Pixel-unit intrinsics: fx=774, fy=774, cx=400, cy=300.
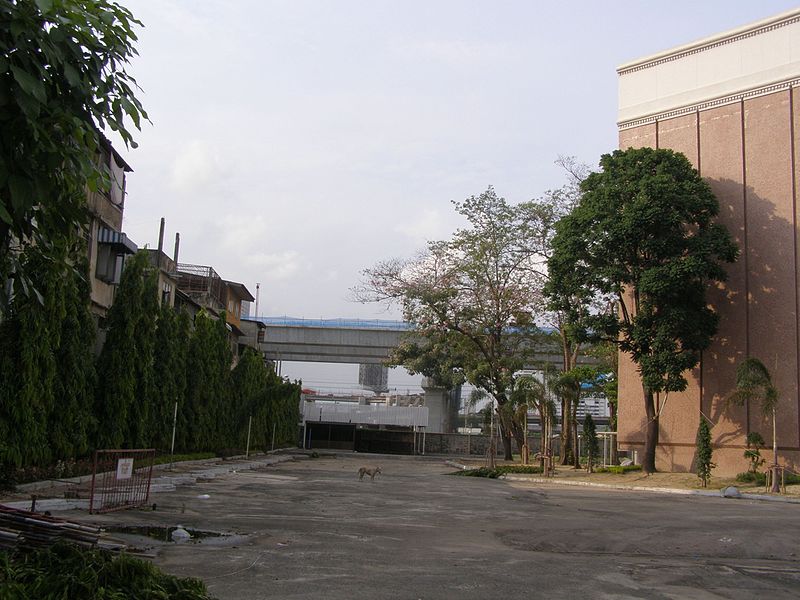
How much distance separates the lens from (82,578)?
18.9 ft

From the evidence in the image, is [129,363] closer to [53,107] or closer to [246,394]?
[53,107]

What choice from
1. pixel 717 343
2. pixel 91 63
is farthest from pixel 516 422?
pixel 91 63

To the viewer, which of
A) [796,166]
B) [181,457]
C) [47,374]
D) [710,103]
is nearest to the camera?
[47,374]

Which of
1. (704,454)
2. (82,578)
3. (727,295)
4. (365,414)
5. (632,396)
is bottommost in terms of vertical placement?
(82,578)

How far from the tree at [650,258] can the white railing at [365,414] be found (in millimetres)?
35210

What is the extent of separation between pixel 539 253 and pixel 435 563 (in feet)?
107

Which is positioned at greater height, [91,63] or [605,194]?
[605,194]

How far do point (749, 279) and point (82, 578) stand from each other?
95.2 feet

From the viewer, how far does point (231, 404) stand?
1505 inches

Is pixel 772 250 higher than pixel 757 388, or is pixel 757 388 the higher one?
pixel 772 250

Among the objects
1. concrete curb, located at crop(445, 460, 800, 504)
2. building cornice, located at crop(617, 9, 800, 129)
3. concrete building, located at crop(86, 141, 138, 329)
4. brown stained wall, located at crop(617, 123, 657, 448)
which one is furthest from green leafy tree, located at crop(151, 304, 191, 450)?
building cornice, located at crop(617, 9, 800, 129)

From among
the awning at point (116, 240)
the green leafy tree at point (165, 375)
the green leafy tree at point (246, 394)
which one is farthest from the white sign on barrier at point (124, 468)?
the green leafy tree at point (246, 394)

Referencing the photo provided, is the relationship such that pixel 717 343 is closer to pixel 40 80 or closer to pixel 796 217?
pixel 796 217

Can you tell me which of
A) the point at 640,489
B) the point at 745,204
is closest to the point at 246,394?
the point at 640,489
